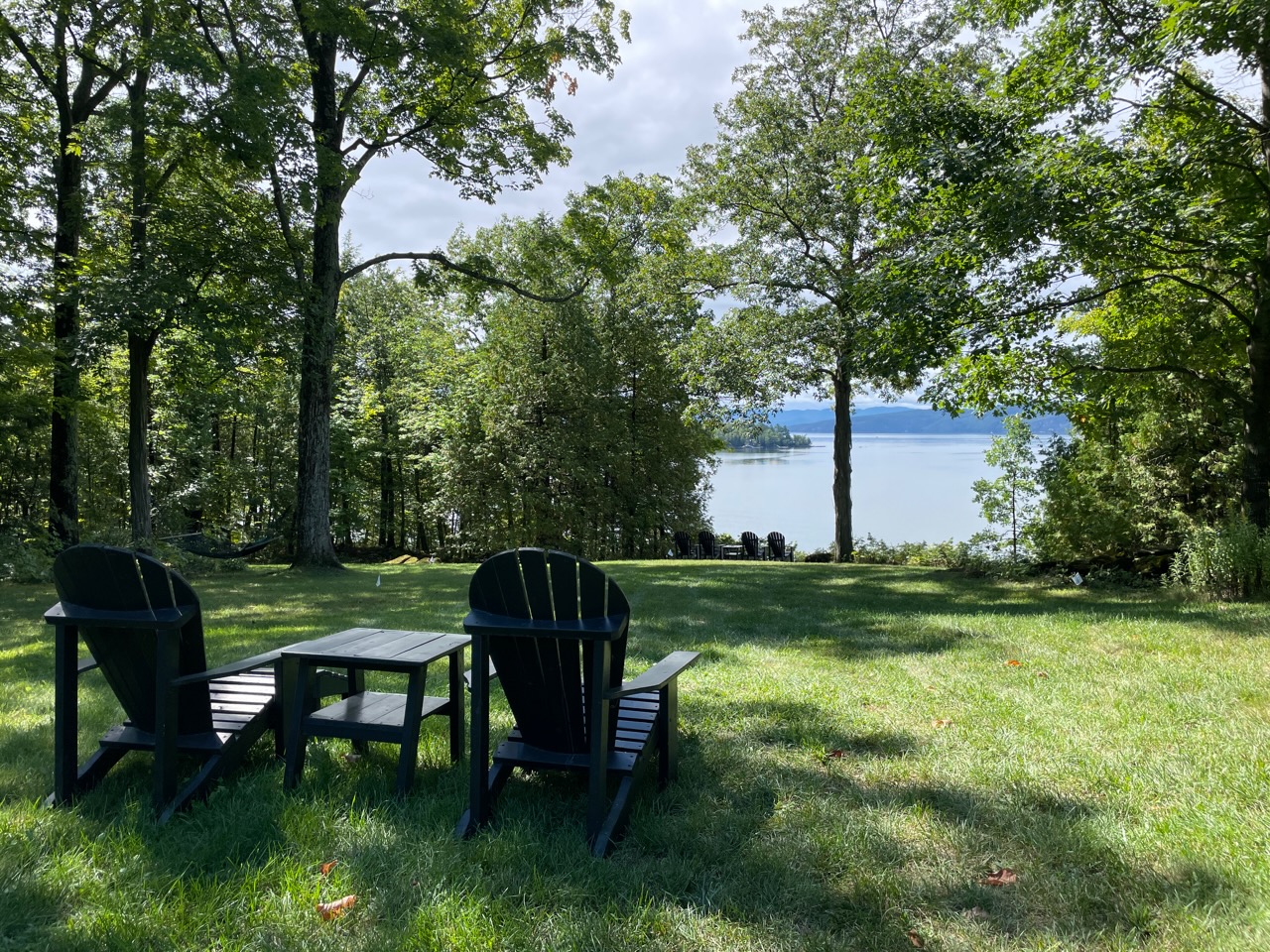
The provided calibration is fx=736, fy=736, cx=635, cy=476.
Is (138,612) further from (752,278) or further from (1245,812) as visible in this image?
(752,278)

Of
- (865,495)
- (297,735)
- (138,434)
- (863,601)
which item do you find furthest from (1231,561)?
(865,495)

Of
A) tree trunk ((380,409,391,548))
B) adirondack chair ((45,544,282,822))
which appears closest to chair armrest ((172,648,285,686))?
adirondack chair ((45,544,282,822))

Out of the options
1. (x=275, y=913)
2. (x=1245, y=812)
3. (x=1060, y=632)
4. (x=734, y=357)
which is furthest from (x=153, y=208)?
(x=1245, y=812)

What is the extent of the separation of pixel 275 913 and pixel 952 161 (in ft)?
31.5

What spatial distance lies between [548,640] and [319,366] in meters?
12.1

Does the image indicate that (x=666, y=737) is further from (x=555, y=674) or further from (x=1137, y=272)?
(x=1137, y=272)

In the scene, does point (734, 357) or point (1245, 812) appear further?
point (734, 357)

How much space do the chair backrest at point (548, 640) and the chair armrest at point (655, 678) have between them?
0.07 m

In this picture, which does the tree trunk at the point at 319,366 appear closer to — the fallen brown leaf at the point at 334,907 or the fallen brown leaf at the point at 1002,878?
the fallen brown leaf at the point at 334,907

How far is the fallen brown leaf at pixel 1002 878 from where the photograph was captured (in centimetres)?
231

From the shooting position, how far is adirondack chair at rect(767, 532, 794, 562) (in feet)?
71.2

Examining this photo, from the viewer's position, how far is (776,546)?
2178 cm

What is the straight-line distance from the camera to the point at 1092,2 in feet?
29.4

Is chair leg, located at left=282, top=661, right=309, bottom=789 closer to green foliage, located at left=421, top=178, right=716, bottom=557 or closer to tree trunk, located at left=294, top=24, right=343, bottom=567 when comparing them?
tree trunk, located at left=294, top=24, right=343, bottom=567
